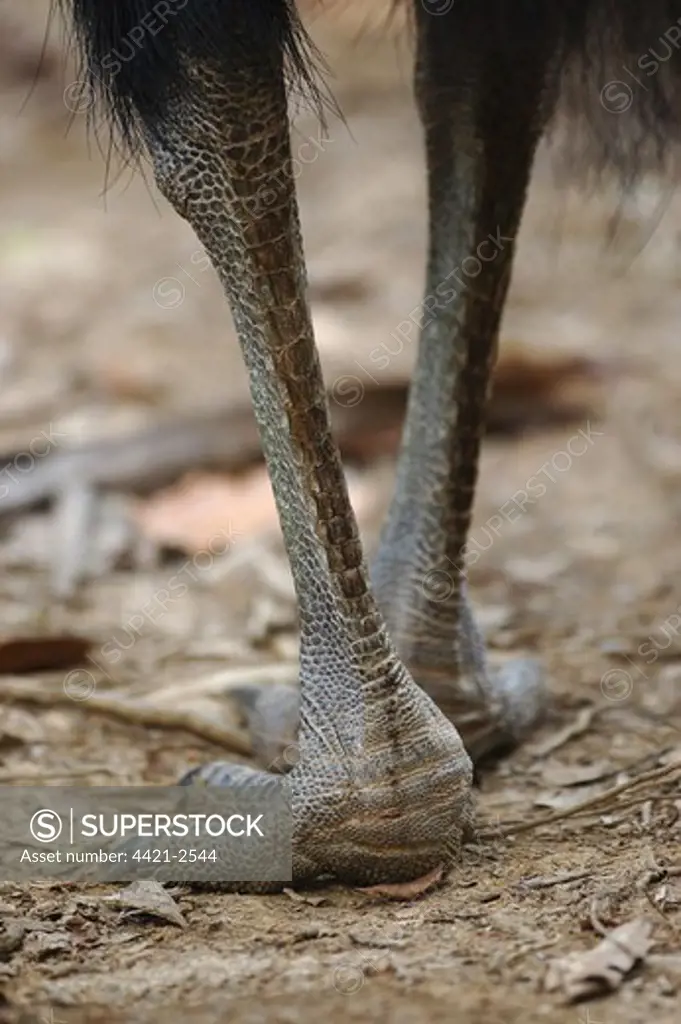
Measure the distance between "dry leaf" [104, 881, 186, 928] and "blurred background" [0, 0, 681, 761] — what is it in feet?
3.70

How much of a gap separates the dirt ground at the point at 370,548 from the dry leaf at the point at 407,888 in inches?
0.9

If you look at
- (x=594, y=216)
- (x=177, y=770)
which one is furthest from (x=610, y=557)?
(x=594, y=216)

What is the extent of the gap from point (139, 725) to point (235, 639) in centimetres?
72

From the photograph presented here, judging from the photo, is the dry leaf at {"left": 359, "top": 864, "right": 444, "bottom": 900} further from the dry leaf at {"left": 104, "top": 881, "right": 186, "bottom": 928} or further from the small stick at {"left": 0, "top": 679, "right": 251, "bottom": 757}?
the small stick at {"left": 0, "top": 679, "right": 251, "bottom": 757}

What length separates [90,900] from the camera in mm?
2455

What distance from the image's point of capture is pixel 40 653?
3.80 metres

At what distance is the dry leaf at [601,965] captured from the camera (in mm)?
2018

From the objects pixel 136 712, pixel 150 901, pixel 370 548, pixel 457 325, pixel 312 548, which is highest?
pixel 457 325

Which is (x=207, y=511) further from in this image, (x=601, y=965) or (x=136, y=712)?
(x=601, y=965)

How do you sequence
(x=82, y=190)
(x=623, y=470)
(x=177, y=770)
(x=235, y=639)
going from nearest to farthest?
1. (x=177, y=770)
2. (x=235, y=639)
3. (x=623, y=470)
4. (x=82, y=190)

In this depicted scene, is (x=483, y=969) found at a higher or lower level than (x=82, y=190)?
lower

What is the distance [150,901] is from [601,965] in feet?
2.33

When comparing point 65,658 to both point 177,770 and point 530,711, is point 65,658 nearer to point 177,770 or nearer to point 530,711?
point 177,770

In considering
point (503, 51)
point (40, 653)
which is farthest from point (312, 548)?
point (40, 653)
